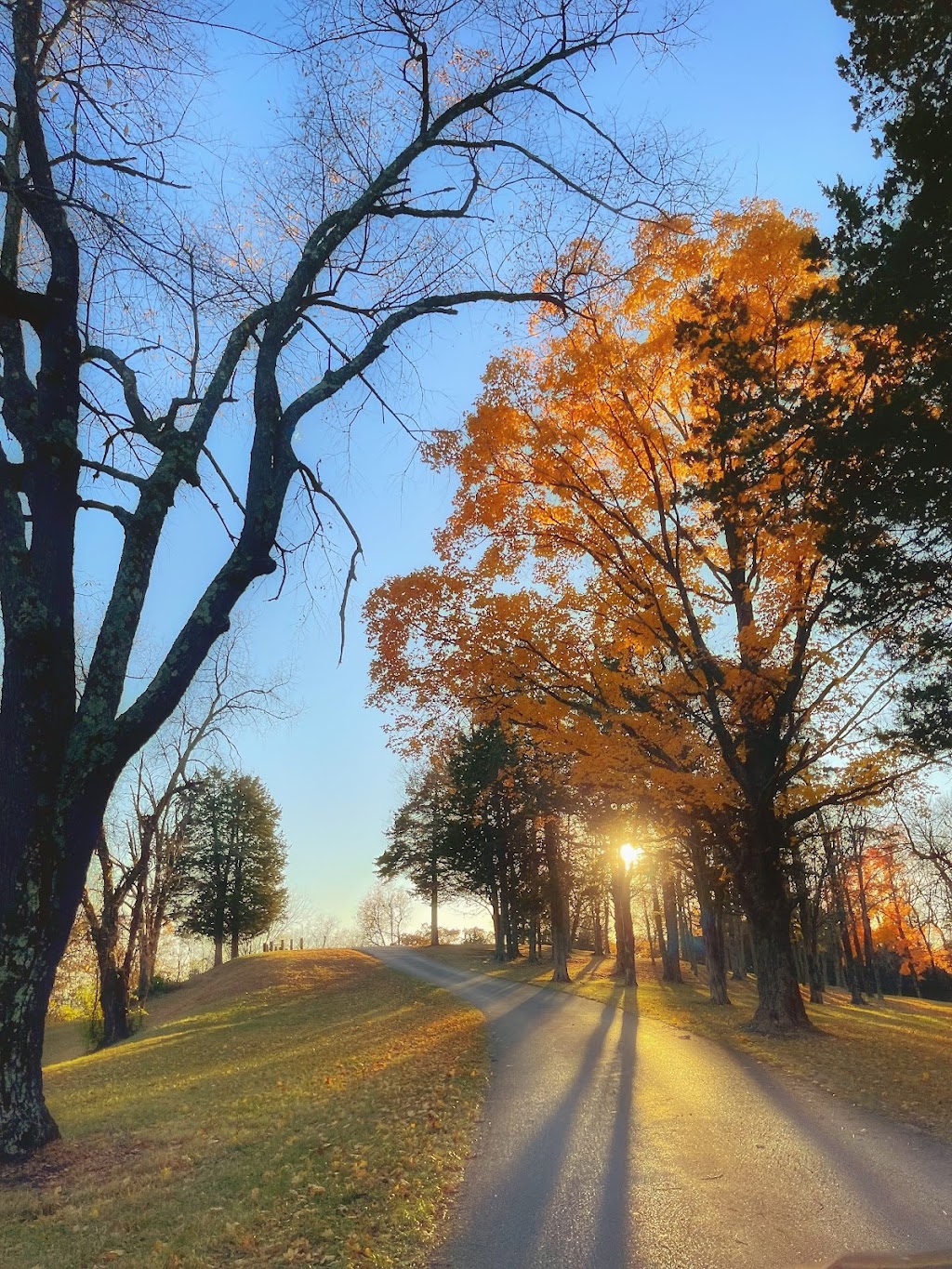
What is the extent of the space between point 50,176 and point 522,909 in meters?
34.3

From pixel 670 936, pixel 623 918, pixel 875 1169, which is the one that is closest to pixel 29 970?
pixel 875 1169

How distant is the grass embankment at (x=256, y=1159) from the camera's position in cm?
429

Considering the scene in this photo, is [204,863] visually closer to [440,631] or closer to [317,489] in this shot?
[440,631]

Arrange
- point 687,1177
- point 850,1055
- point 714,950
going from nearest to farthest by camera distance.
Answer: point 687,1177, point 850,1055, point 714,950

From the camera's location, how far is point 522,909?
35.8 meters

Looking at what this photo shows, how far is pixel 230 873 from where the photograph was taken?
48469 mm

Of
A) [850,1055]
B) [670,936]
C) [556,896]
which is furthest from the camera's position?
[670,936]

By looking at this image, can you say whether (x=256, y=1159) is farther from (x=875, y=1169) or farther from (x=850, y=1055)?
(x=850, y=1055)

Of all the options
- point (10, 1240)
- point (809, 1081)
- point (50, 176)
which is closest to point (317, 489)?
point (50, 176)

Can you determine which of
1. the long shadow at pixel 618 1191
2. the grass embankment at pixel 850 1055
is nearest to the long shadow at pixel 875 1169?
the grass embankment at pixel 850 1055

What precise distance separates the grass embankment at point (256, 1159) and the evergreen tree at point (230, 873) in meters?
36.0

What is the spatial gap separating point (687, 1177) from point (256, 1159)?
3261mm

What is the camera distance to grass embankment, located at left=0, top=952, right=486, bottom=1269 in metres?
4.29

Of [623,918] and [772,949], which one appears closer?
[772,949]
